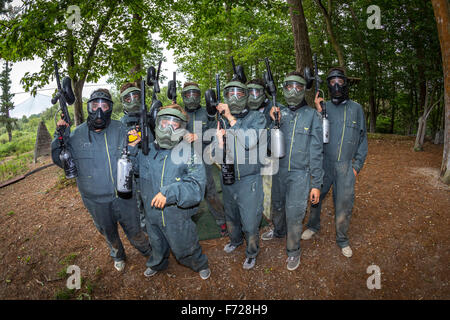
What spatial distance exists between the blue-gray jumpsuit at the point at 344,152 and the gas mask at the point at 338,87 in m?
0.09

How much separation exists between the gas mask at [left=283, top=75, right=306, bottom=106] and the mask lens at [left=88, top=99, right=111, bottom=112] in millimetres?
2830

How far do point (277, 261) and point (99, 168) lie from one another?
3.24m

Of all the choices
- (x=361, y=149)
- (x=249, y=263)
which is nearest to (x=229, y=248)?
(x=249, y=263)

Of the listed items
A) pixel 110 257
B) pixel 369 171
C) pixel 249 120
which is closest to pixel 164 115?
pixel 249 120

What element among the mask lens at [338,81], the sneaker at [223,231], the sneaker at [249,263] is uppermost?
the mask lens at [338,81]

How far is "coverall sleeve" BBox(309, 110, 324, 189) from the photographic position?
3.68 m

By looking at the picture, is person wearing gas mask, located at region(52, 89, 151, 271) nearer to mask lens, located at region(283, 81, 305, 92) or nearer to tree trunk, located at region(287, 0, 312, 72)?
mask lens, located at region(283, 81, 305, 92)

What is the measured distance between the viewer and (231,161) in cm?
364

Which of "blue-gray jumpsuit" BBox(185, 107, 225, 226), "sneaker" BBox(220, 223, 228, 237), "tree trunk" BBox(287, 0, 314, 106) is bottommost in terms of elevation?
"sneaker" BBox(220, 223, 228, 237)

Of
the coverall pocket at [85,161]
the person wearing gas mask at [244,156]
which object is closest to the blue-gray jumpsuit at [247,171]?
the person wearing gas mask at [244,156]

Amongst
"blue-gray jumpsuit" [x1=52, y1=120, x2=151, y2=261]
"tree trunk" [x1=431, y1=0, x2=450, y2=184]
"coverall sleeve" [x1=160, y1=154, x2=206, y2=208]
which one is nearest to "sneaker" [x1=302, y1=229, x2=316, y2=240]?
"coverall sleeve" [x1=160, y1=154, x2=206, y2=208]

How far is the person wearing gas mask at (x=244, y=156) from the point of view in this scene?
3.70m

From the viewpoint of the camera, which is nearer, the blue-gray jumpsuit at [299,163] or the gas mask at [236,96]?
the blue-gray jumpsuit at [299,163]

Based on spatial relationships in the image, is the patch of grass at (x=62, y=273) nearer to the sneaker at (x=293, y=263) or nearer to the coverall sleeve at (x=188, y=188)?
the coverall sleeve at (x=188, y=188)
